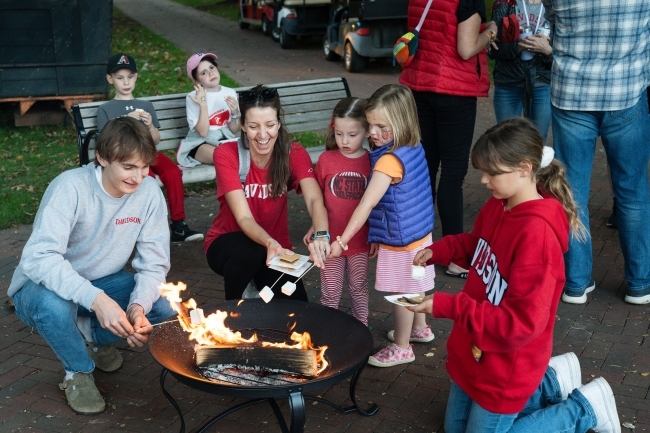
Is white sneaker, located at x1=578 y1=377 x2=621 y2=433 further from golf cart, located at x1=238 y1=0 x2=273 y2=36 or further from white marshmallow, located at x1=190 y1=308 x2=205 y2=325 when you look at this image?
golf cart, located at x1=238 y1=0 x2=273 y2=36

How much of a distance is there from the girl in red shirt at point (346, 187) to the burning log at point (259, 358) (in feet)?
2.70

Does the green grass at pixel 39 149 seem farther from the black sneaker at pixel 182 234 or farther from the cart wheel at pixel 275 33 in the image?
the cart wheel at pixel 275 33

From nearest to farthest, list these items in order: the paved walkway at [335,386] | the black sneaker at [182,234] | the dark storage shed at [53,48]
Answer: the paved walkway at [335,386] < the black sneaker at [182,234] < the dark storage shed at [53,48]

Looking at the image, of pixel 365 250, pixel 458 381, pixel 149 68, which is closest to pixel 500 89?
pixel 365 250

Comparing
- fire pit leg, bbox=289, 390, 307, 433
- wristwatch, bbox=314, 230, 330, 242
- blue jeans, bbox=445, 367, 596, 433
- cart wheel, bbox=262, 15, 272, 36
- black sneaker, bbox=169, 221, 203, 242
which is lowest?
cart wheel, bbox=262, 15, 272, 36

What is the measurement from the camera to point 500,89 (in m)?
6.10

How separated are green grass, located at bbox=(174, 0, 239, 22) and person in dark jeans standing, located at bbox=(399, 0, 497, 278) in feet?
53.7

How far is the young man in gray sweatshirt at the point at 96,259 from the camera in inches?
150

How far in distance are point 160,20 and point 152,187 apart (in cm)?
1776

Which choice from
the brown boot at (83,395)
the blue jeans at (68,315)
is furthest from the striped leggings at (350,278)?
the brown boot at (83,395)

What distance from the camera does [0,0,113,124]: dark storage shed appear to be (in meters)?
9.31

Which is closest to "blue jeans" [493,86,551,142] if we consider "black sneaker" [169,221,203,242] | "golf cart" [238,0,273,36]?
"black sneaker" [169,221,203,242]

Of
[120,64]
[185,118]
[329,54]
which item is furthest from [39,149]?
[329,54]

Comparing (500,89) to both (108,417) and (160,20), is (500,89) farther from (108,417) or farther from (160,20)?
(160,20)
